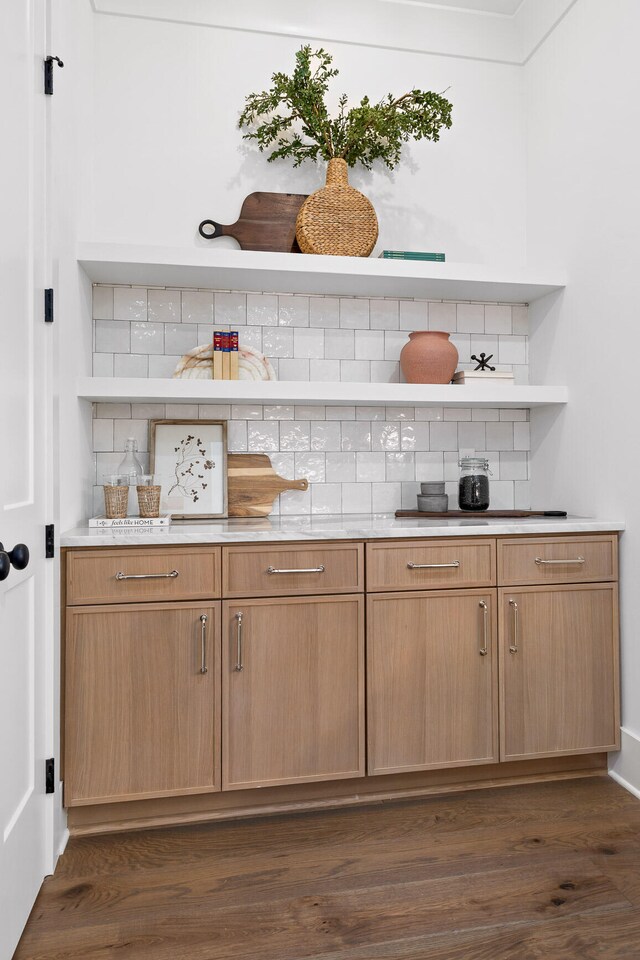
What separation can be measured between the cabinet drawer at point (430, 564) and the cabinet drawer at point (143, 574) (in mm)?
Result: 580

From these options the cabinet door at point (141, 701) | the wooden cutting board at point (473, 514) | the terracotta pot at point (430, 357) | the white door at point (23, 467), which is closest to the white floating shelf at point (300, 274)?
the terracotta pot at point (430, 357)

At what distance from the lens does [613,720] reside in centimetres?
244

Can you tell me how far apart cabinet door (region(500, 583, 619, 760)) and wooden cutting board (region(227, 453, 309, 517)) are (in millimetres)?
1072

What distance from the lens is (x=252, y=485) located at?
110 inches

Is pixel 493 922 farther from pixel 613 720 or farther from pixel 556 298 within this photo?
pixel 556 298

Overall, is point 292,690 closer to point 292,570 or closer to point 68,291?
point 292,570

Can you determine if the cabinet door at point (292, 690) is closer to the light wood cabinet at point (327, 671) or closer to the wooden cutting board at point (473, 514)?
the light wood cabinet at point (327, 671)

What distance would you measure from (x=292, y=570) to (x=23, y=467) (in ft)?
3.10

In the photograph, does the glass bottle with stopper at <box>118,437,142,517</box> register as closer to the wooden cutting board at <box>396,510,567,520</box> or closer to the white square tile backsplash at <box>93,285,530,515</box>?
the white square tile backsplash at <box>93,285,530,515</box>

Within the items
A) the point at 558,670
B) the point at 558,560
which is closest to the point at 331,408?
the point at 558,560

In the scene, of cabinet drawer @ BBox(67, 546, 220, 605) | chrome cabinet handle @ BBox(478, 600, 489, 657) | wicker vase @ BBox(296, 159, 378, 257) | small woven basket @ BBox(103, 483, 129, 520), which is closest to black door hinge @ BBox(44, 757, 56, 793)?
cabinet drawer @ BBox(67, 546, 220, 605)

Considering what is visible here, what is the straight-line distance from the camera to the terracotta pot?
2.76 meters

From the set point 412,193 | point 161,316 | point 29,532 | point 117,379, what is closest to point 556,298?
point 412,193

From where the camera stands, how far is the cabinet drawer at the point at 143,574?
6.77 feet
